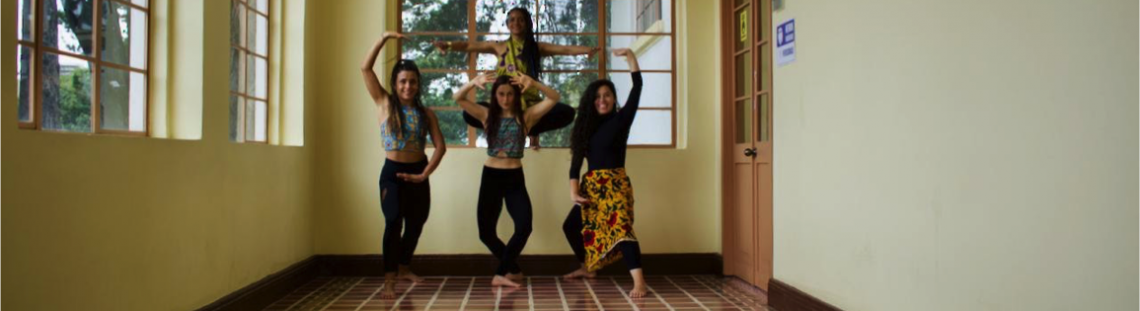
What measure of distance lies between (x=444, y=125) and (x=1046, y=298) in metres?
4.25

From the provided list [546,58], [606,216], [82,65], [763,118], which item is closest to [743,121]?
[763,118]

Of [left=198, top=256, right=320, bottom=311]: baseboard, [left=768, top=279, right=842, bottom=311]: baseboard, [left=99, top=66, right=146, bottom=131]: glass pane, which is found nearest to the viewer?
[left=99, top=66, right=146, bottom=131]: glass pane

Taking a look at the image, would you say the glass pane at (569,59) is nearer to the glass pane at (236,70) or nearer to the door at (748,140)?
the door at (748,140)

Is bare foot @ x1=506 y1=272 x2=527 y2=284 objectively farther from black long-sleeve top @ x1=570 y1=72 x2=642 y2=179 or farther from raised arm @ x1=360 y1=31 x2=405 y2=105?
raised arm @ x1=360 y1=31 x2=405 y2=105

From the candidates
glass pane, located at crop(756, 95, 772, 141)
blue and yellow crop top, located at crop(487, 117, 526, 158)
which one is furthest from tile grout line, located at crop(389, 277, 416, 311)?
glass pane, located at crop(756, 95, 772, 141)

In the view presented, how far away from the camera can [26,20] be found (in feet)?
9.31

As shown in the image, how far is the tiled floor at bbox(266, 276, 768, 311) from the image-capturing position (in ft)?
15.1

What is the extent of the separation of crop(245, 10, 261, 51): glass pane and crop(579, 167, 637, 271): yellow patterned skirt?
2042 millimetres

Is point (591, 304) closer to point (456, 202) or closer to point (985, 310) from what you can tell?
point (456, 202)

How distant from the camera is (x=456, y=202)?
5.84m

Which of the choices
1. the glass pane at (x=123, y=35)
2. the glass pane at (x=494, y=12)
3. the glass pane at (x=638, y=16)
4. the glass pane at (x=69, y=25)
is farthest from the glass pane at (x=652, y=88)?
the glass pane at (x=69, y=25)

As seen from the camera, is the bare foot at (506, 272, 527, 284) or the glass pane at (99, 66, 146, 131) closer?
the glass pane at (99, 66, 146, 131)

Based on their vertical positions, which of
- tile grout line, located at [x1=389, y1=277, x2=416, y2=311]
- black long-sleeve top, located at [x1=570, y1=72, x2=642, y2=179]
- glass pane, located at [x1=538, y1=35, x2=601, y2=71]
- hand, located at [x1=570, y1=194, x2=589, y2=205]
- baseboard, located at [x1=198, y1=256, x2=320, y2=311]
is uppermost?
glass pane, located at [x1=538, y1=35, x2=601, y2=71]

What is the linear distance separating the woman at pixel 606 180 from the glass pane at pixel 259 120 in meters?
1.82
